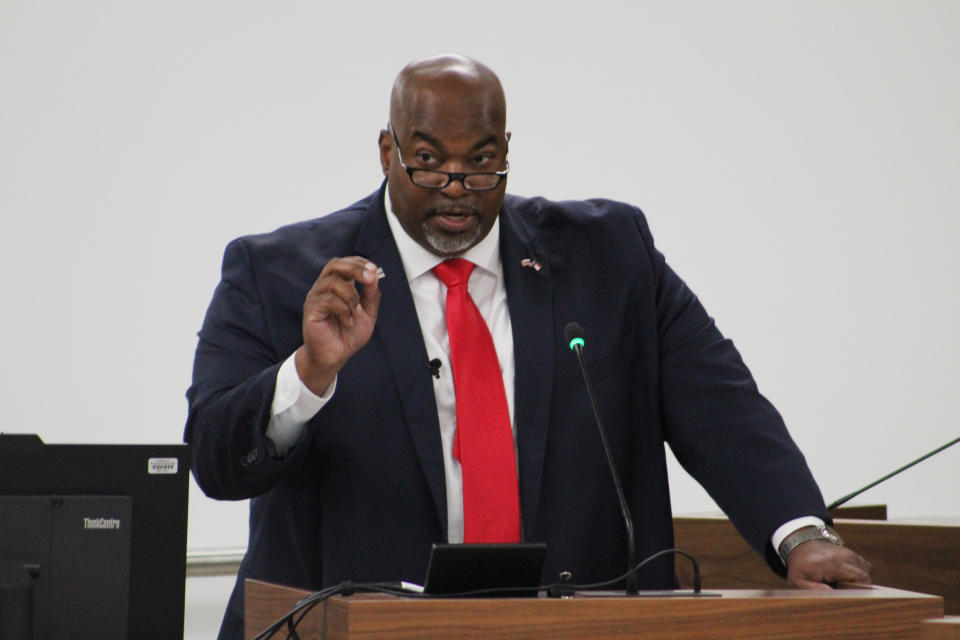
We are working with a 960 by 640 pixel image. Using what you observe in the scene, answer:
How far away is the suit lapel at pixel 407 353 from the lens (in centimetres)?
219

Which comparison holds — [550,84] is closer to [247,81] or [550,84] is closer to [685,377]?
[247,81]

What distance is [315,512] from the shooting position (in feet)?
7.46

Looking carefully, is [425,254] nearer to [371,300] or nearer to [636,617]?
[371,300]

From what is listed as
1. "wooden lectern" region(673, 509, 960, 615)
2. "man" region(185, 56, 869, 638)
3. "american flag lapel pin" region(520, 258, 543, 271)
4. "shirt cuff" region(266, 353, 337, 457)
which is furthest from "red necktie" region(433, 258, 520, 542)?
"wooden lectern" region(673, 509, 960, 615)

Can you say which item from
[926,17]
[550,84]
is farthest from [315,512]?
[926,17]

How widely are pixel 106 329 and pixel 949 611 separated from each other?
6.90ft

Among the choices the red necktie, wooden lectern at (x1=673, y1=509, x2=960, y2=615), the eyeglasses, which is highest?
the eyeglasses

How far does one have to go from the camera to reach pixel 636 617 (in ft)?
4.88

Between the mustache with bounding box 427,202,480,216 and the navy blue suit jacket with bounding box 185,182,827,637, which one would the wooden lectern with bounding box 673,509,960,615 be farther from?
the mustache with bounding box 427,202,480,216

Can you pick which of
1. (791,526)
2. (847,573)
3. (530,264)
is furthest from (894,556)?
(530,264)

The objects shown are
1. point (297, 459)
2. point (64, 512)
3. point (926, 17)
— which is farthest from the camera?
point (926, 17)

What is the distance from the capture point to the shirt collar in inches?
93.5

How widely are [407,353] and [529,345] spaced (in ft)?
0.73

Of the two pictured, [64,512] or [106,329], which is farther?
[106,329]
